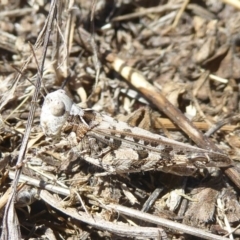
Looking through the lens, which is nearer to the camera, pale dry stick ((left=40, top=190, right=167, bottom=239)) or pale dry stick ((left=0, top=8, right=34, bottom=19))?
pale dry stick ((left=40, top=190, right=167, bottom=239))

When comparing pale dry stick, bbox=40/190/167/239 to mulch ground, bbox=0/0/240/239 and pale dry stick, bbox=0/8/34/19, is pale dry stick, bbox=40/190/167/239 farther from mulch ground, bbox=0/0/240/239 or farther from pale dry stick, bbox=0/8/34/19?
pale dry stick, bbox=0/8/34/19

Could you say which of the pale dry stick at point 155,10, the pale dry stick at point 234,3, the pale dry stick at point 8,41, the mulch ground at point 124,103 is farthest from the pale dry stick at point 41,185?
the pale dry stick at point 234,3

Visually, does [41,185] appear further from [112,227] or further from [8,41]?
[8,41]

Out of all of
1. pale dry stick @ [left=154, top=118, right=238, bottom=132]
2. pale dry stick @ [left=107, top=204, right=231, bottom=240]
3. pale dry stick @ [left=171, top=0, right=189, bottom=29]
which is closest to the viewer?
pale dry stick @ [left=107, top=204, right=231, bottom=240]

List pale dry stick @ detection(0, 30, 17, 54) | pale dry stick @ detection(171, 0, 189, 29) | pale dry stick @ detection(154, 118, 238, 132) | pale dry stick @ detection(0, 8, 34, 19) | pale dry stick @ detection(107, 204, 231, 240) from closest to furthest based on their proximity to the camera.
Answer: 1. pale dry stick @ detection(107, 204, 231, 240)
2. pale dry stick @ detection(154, 118, 238, 132)
3. pale dry stick @ detection(0, 30, 17, 54)
4. pale dry stick @ detection(0, 8, 34, 19)
5. pale dry stick @ detection(171, 0, 189, 29)

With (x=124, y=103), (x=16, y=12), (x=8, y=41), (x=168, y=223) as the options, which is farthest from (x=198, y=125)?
(x=16, y=12)

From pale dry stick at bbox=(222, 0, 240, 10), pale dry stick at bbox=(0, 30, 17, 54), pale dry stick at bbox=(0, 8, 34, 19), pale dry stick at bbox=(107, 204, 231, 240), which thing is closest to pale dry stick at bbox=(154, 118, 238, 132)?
pale dry stick at bbox=(107, 204, 231, 240)

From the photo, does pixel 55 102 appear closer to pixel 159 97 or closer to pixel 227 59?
pixel 159 97

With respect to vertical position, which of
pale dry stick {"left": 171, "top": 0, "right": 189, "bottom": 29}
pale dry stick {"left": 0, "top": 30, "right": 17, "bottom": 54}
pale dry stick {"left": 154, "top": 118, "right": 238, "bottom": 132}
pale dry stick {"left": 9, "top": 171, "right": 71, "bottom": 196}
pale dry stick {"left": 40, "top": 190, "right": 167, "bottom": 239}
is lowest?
pale dry stick {"left": 40, "top": 190, "right": 167, "bottom": 239}

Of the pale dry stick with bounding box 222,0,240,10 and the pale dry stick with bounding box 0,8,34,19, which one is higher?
the pale dry stick with bounding box 222,0,240,10

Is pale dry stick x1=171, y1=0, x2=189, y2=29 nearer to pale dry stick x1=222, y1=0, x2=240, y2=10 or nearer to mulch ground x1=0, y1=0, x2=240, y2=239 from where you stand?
mulch ground x1=0, y1=0, x2=240, y2=239
